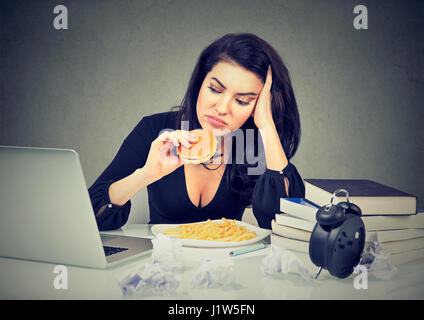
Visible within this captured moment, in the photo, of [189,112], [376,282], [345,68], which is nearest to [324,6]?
[345,68]

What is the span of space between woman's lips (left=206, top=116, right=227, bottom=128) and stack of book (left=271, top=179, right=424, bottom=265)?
0.75 m

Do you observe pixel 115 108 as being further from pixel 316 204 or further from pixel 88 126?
pixel 316 204

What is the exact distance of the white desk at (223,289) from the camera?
74cm

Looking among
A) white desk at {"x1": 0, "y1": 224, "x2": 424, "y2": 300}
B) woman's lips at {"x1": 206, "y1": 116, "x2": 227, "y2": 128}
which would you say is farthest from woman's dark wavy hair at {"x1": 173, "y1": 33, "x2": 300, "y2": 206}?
white desk at {"x1": 0, "y1": 224, "x2": 424, "y2": 300}

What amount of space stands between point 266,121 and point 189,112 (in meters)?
0.39

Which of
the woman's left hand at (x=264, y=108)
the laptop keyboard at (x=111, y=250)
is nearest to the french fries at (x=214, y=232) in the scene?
the laptop keyboard at (x=111, y=250)

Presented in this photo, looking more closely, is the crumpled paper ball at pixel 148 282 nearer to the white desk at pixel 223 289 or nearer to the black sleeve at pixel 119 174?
the white desk at pixel 223 289

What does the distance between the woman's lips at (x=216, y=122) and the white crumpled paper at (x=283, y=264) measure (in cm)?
97

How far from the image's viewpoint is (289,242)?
3.48ft

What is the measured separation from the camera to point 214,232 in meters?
1.09

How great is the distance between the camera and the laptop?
2.63 feet

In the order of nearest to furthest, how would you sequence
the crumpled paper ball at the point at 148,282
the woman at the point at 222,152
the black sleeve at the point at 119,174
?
the crumpled paper ball at the point at 148,282 < the black sleeve at the point at 119,174 < the woman at the point at 222,152

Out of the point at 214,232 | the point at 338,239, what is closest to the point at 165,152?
the point at 214,232
